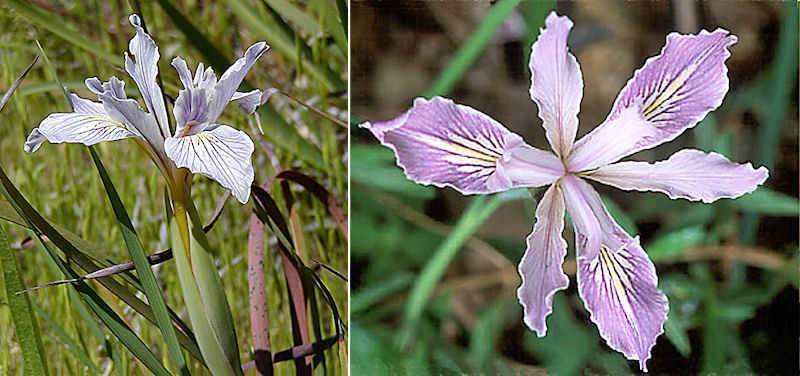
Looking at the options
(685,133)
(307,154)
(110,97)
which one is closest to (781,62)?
(685,133)

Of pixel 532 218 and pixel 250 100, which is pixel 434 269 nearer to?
pixel 532 218

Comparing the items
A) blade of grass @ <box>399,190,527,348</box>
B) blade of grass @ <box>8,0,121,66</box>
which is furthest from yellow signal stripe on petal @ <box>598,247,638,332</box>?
blade of grass @ <box>8,0,121,66</box>

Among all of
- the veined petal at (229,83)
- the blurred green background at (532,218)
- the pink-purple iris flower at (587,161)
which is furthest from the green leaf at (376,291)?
the veined petal at (229,83)

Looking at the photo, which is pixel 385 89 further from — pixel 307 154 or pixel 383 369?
pixel 383 369

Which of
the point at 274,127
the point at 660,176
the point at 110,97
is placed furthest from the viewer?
the point at 274,127

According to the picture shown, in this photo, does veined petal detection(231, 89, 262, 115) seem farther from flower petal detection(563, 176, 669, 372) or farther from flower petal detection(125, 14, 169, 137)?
flower petal detection(563, 176, 669, 372)

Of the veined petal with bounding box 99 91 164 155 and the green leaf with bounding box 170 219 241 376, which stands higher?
the veined petal with bounding box 99 91 164 155
